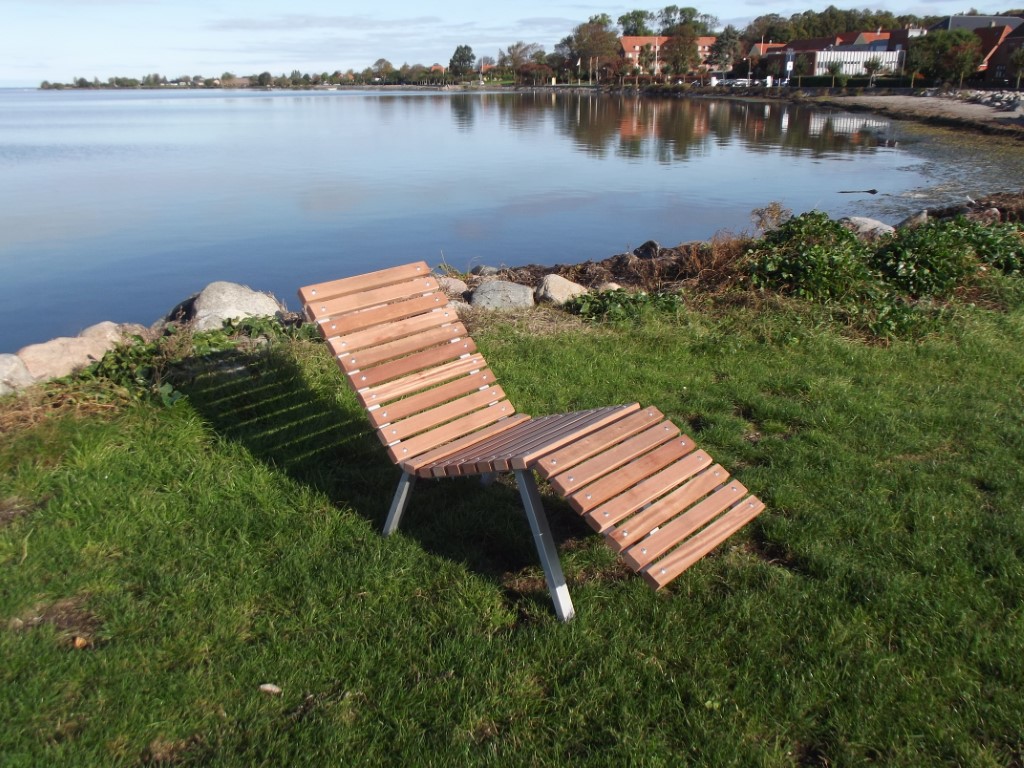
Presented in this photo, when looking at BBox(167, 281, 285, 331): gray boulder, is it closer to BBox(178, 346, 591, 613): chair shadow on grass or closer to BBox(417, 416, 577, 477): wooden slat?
BBox(178, 346, 591, 613): chair shadow on grass

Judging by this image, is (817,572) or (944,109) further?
(944,109)

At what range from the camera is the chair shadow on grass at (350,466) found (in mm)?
3762

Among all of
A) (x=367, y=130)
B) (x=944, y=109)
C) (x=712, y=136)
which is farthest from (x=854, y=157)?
(x=944, y=109)

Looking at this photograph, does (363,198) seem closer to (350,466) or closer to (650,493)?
(350,466)

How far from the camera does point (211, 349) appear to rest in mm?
5941

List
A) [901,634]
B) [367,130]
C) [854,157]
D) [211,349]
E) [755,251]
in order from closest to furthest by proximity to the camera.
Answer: [901,634] < [211,349] < [755,251] < [854,157] < [367,130]

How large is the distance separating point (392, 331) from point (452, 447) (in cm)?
75

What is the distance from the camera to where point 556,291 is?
7.95 metres

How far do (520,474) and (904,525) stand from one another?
75.8 inches

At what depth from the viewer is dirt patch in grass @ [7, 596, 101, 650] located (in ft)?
10.2

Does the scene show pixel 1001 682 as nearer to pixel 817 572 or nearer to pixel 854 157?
pixel 817 572

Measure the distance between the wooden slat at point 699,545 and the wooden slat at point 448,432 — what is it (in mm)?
1373

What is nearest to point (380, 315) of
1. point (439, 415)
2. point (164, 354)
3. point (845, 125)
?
point (439, 415)

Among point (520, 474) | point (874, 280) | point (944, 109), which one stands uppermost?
point (520, 474)
